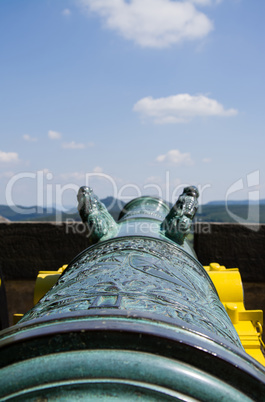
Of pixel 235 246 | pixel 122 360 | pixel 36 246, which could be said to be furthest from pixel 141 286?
pixel 36 246

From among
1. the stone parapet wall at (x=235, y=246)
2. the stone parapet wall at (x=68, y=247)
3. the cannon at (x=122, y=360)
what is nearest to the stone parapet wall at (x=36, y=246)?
the stone parapet wall at (x=68, y=247)

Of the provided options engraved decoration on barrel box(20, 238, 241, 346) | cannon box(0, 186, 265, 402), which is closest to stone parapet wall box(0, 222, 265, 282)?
engraved decoration on barrel box(20, 238, 241, 346)

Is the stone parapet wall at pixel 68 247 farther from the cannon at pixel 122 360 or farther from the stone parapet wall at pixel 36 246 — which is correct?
the cannon at pixel 122 360

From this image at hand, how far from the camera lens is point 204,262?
14.1 feet

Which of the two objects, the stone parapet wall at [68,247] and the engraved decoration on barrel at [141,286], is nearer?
the engraved decoration on barrel at [141,286]

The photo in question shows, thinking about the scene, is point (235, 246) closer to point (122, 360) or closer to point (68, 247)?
point (68, 247)

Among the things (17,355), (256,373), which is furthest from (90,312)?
(256,373)

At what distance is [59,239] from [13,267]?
21.7 inches

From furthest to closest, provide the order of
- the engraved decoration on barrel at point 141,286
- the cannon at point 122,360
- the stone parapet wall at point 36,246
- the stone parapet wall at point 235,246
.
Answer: the stone parapet wall at point 36,246
the stone parapet wall at point 235,246
the engraved decoration on barrel at point 141,286
the cannon at point 122,360

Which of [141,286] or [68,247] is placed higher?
[141,286]

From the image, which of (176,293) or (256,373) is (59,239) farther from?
(256,373)

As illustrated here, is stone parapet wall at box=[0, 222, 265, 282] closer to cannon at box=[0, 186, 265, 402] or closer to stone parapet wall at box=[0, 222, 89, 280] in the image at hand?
stone parapet wall at box=[0, 222, 89, 280]

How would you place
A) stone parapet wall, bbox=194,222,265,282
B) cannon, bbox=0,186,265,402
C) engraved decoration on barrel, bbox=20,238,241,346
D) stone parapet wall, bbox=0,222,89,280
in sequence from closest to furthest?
cannon, bbox=0,186,265,402 → engraved decoration on barrel, bbox=20,238,241,346 → stone parapet wall, bbox=194,222,265,282 → stone parapet wall, bbox=0,222,89,280

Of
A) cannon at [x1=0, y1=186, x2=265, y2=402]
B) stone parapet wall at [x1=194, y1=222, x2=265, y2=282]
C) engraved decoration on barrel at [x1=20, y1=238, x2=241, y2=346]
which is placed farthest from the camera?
stone parapet wall at [x1=194, y1=222, x2=265, y2=282]
